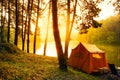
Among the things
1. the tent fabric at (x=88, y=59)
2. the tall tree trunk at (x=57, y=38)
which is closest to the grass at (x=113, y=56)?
the tent fabric at (x=88, y=59)

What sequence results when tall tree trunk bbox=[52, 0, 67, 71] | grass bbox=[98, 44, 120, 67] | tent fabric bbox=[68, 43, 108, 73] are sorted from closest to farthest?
1. tall tree trunk bbox=[52, 0, 67, 71]
2. tent fabric bbox=[68, 43, 108, 73]
3. grass bbox=[98, 44, 120, 67]

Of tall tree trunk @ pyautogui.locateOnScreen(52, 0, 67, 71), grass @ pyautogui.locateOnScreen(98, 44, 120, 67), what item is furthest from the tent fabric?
grass @ pyautogui.locateOnScreen(98, 44, 120, 67)

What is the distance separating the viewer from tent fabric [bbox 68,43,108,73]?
18062 millimetres

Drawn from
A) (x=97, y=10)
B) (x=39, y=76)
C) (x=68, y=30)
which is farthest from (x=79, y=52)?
(x=39, y=76)

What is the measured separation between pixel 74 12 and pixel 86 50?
328 cm

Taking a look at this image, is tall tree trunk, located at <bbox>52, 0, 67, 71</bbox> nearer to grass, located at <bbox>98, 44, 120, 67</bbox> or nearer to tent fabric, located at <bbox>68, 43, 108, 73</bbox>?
tent fabric, located at <bbox>68, 43, 108, 73</bbox>

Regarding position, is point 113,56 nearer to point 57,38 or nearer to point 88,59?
point 88,59

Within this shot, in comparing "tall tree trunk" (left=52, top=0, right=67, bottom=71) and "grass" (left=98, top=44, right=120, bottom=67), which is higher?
"tall tree trunk" (left=52, top=0, right=67, bottom=71)

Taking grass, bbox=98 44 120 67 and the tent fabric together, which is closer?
the tent fabric

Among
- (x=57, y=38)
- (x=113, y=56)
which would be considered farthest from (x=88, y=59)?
(x=113, y=56)

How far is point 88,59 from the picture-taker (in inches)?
715

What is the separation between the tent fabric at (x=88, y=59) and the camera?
59.3ft

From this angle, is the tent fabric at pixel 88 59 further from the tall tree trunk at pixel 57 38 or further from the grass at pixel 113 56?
the grass at pixel 113 56

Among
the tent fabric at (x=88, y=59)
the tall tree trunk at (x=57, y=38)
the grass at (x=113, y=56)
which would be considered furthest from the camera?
the grass at (x=113, y=56)
